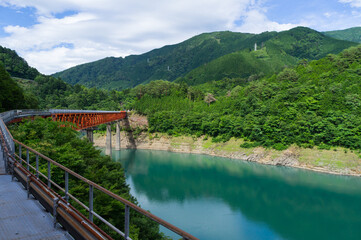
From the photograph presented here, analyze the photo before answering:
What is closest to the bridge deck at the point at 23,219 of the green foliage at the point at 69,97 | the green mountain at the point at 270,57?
the green foliage at the point at 69,97

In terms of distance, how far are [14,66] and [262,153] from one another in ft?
394

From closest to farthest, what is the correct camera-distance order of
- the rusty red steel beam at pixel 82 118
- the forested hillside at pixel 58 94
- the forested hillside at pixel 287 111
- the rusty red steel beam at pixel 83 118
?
the rusty red steel beam at pixel 82 118
the rusty red steel beam at pixel 83 118
the forested hillside at pixel 287 111
the forested hillside at pixel 58 94

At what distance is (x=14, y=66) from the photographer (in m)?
117

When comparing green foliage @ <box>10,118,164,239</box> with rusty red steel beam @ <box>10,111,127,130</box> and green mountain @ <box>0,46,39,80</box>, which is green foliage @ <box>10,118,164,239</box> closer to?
rusty red steel beam @ <box>10,111,127,130</box>

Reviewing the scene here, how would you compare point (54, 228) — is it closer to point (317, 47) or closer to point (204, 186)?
point (204, 186)

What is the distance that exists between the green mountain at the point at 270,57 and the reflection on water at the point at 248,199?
307ft

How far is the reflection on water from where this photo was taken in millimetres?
24000

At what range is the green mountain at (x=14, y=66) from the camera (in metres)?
115

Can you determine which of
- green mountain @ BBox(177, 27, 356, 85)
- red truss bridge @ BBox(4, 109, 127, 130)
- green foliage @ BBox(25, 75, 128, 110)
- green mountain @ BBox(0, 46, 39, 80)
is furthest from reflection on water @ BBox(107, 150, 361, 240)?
green mountain @ BBox(0, 46, 39, 80)

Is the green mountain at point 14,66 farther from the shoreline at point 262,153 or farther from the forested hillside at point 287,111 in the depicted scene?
the shoreline at point 262,153

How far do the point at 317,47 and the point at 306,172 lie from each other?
170524 mm

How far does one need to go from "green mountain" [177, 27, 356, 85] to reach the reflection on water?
307 feet

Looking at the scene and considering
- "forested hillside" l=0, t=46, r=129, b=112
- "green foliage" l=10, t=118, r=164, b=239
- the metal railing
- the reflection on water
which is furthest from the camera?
"forested hillside" l=0, t=46, r=129, b=112

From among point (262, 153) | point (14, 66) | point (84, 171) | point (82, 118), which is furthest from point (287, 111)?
point (14, 66)
